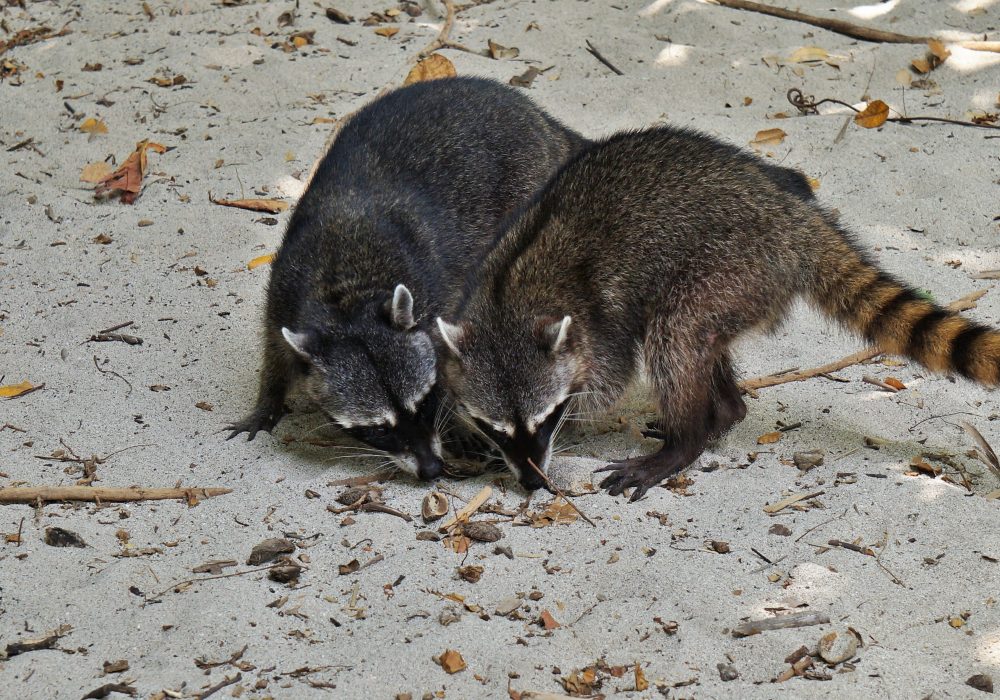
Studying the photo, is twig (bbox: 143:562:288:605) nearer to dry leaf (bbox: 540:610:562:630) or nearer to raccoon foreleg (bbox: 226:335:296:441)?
dry leaf (bbox: 540:610:562:630)

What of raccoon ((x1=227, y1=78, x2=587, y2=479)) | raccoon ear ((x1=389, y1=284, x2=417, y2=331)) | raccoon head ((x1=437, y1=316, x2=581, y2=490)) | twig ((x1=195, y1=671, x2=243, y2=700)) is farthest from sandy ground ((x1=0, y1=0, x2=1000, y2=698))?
raccoon ear ((x1=389, y1=284, x2=417, y2=331))

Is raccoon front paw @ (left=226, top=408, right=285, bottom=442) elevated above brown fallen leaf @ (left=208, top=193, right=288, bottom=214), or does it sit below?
below

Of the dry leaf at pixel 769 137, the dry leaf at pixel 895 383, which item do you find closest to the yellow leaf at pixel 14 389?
the dry leaf at pixel 895 383

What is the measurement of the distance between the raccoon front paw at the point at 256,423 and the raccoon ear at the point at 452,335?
1.17 m

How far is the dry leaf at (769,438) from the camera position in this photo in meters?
5.15

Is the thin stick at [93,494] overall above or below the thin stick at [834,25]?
below

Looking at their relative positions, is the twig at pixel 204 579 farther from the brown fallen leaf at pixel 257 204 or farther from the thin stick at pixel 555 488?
the brown fallen leaf at pixel 257 204

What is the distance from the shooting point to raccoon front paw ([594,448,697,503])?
486cm

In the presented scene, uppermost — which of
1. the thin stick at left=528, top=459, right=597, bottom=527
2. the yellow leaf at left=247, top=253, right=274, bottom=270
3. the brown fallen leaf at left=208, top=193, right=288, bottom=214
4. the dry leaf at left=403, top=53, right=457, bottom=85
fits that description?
the dry leaf at left=403, top=53, right=457, bottom=85

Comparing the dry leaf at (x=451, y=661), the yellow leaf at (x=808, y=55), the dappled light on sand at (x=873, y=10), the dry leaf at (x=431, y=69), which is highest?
the dappled light on sand at (x=873, y=10)

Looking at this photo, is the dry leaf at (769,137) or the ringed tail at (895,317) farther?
the dry leaf at (769,137)

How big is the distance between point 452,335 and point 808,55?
4743 mm

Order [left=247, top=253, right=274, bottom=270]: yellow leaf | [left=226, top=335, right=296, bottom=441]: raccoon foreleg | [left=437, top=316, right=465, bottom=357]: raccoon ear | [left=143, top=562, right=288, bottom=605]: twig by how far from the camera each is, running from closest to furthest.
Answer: [left=143, top=562, right=288, bottom=605]: twig
[left=437, top=316, right=465, bottom=357]: raccoon ear
[left=226, top=335, right=296, bottom=441]: raccoon foreleg
[left=247, top=253, right=274, bottom=270]: yellow leaf

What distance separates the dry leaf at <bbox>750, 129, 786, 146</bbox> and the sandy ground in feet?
0.31
